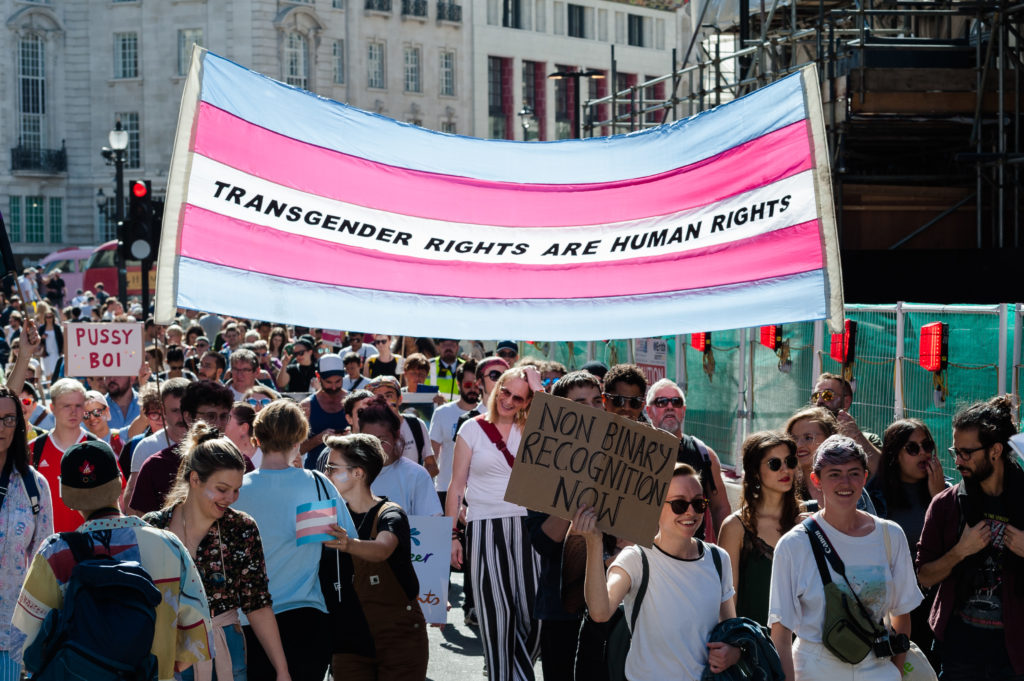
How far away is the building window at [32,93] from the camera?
218ft

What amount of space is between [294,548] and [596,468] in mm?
1538

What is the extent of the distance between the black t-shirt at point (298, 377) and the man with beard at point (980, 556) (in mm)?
10447

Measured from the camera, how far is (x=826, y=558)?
5.26m

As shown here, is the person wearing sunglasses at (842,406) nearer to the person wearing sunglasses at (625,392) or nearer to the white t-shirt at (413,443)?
the person wearing sunglasses at (625,392)

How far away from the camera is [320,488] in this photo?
617 cm

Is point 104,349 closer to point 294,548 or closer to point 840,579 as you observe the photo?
point 294,548

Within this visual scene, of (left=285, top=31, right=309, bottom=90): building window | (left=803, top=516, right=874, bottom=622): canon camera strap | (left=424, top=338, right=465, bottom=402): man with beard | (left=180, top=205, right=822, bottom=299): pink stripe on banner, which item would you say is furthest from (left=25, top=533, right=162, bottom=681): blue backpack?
(left=285, top=31, right=309, bottom=90): building window

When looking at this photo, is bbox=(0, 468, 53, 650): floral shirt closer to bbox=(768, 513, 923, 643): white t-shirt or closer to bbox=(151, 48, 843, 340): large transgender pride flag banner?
bbox=(151, 48, 843, 340): large transgender pride flag banner

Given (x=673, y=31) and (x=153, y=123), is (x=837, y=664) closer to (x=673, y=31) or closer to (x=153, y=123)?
(x=153, y=123)

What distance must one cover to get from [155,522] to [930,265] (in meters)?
12.7

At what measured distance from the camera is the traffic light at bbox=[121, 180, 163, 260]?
752 inches

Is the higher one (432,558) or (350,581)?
(350,581)

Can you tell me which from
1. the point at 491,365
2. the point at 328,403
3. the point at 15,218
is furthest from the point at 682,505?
the point at 15,218

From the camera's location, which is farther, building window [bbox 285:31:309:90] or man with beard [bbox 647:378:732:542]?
building window [bbox 285:31:309:90]
